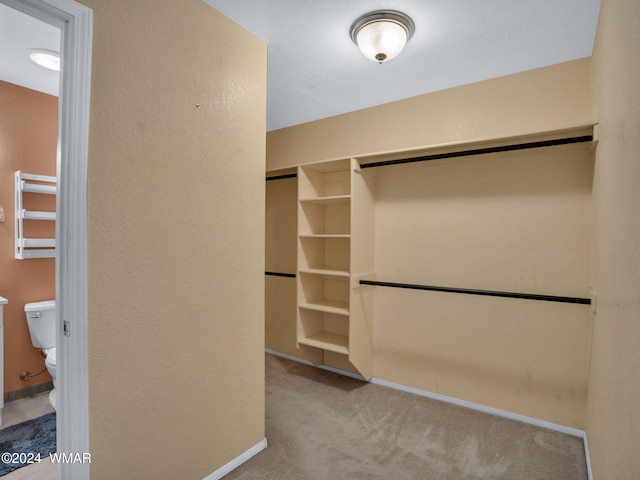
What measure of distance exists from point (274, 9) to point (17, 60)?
1.76 metres

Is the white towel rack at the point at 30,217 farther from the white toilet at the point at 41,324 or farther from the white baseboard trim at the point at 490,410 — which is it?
the white baseboard trim at the point at 490,410

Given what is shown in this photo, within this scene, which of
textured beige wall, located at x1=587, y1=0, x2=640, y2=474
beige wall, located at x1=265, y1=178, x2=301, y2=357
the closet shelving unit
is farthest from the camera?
beige wall, located at x1=265, y1=178, x2=301, y2=357

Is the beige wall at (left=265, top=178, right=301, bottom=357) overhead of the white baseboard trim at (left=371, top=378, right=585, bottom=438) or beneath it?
overhead

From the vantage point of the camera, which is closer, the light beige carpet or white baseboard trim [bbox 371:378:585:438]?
the light beige carpet

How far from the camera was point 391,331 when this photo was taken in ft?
9.65

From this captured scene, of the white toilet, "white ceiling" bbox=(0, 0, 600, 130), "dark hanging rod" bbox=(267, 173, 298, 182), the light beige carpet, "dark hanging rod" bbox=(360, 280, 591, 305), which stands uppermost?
"white ceiling" bbox=(0, 0, 600, 130)

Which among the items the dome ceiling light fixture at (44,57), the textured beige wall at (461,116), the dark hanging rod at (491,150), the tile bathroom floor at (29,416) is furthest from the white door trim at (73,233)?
the textured beige wall at (461,116)

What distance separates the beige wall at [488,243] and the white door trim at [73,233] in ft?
6.98

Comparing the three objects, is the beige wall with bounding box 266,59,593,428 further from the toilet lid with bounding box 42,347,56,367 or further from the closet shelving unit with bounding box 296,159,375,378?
the toilet lid with bounding box 42,347,56,367

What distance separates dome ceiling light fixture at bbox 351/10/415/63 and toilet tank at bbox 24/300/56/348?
2.87 metres

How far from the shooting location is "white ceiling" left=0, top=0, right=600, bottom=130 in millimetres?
1720

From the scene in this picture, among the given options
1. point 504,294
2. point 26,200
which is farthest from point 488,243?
point 26,200

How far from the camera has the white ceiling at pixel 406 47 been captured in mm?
1720

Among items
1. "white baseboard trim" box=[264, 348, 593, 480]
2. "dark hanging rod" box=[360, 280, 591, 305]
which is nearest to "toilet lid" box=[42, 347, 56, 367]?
"white baseboard trim" box=[264, 348, 593, 480]
